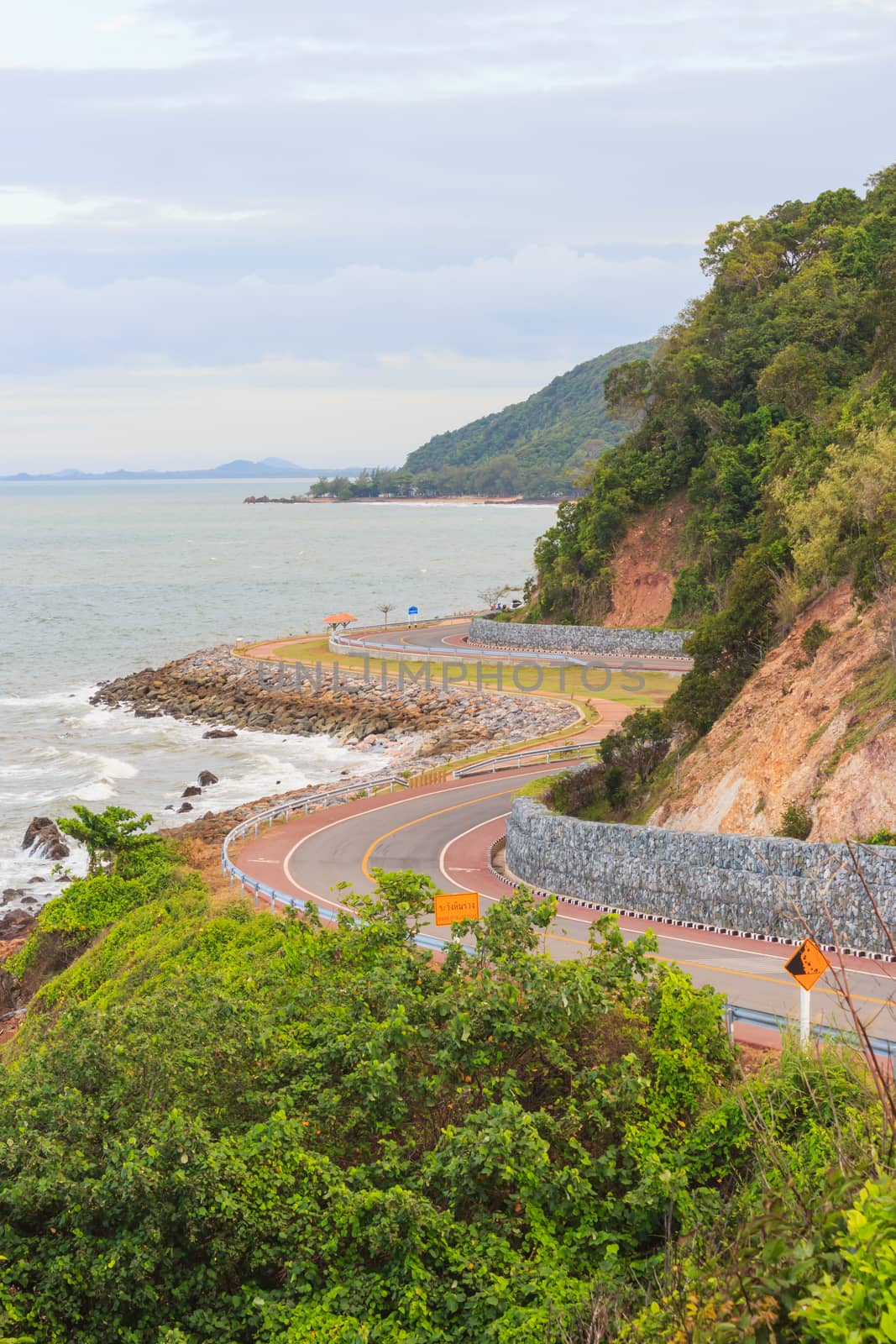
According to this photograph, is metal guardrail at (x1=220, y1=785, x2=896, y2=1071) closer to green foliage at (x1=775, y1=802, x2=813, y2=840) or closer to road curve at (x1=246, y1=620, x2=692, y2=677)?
green foliage at (x1=775, y1=802, x2=813, y2=840)

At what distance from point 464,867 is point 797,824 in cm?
769

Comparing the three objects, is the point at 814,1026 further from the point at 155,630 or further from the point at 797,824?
the point at 155,630

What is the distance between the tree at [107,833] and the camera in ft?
91.8

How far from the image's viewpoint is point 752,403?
64500 millimetres

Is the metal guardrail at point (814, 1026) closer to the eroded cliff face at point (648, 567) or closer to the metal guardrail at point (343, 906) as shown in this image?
the metal guardrail at point (343, 906)

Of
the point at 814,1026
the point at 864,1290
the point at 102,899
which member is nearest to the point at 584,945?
the point at 814,1026

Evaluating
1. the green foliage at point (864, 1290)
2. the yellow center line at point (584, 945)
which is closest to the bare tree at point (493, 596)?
the yellow center line at point (584, 945)

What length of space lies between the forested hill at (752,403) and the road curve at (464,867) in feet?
36.2

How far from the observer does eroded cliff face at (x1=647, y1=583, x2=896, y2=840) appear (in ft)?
70.8

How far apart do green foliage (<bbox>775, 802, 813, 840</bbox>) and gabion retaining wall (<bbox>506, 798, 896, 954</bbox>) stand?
1565mm

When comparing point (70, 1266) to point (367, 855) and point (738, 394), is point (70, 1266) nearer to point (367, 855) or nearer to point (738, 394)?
Result: point (367, 855)

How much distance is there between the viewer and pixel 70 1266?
947 cm

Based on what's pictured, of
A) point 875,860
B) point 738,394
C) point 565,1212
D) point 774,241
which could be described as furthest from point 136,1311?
point 774,241

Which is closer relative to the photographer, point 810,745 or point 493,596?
point 810,745
